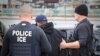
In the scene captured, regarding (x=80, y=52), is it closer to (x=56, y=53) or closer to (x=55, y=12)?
(x=56, y=53)

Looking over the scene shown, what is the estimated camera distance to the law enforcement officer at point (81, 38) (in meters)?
5.60

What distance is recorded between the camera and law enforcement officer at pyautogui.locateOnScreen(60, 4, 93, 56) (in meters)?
5.60

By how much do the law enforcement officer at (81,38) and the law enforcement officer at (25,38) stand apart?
108cm

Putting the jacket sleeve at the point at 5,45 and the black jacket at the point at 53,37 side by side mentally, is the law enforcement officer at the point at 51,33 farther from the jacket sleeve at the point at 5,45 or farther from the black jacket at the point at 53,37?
the jacket sleeve at the point at 5,45

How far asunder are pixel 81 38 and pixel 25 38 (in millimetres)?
1317

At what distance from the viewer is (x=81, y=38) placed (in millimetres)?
5590

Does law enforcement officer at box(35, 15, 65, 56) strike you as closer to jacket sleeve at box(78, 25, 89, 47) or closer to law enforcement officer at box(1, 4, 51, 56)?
jacket sleeve at box(78, 25, 89, 47)

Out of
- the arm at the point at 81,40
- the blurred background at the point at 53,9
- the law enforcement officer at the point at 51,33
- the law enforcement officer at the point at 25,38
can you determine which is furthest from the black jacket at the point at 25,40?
the blurred background at the point at 53,9

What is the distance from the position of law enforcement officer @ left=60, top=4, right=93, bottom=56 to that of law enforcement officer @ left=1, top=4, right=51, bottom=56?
108 centimetres

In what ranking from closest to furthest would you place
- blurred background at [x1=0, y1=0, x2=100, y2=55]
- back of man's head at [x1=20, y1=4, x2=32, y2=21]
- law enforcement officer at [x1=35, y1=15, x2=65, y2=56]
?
back of man's head at [x1=20, y1=4, x2=32, y2=21] → law enforcement officer at [x1=35, y1=15, x2=65, y2=56] → blurred background at [x1=0, y1=0, x2=100, y2=55]

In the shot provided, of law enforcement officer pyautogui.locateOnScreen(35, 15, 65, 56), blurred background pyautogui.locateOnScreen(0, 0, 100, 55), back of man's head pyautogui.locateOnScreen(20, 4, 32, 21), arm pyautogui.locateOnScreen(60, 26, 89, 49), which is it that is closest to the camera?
back of man's head pyautogui.locateOnScreen(20, 4, 32, 21)

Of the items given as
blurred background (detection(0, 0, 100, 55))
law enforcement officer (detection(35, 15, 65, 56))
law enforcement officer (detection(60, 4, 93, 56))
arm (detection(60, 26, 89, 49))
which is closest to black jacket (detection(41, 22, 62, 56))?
law enforcement officer (detection(35, 15, 65, 56))

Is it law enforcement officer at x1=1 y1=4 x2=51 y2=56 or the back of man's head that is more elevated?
the back of man's head

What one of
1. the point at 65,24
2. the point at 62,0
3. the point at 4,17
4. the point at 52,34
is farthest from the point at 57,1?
the point at 52,34
